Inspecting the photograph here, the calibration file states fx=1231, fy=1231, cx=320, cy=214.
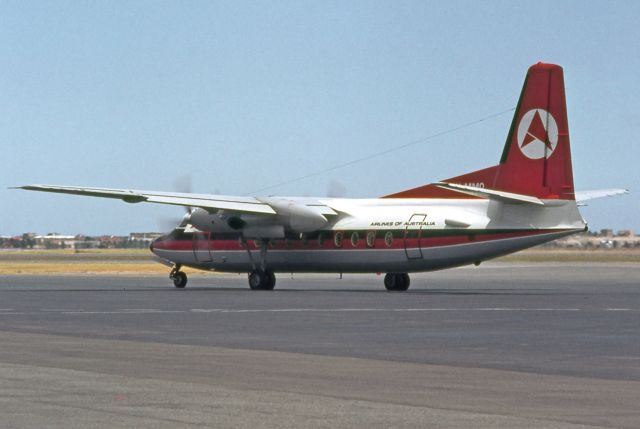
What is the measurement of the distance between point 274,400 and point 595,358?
25.1 feet

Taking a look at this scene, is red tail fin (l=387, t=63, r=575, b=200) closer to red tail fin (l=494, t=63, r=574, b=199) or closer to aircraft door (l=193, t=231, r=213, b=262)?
red tail fin (l=494, t=63, r=574, b=199)

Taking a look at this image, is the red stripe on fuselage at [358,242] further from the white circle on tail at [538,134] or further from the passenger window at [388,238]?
the white circle on tail at [538,134]

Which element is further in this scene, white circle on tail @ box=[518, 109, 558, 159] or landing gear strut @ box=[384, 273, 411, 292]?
landing gear strut @ box=[384, 273, 411, 292]

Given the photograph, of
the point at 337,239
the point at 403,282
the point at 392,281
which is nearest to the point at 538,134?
the point at 403,282

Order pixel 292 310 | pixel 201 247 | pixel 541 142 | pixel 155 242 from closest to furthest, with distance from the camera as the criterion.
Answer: pixel 292 310 → pixel 541 142 → pixel 201 247 → pixel 155 242

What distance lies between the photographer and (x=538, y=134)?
4528 centimetres

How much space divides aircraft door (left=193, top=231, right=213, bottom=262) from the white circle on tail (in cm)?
1668

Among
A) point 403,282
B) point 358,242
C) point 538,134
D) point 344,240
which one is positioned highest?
point 538,134

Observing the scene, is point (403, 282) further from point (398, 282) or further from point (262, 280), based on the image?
point (262, 280)

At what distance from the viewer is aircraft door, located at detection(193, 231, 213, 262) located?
2203 inches

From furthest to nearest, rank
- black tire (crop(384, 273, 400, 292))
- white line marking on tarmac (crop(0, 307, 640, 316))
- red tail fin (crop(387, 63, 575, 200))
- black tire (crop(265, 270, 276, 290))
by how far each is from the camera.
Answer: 1. black tire (crop(265, 270, 276, 290))
2. black tire (crop(384, 273, 400, 292))
3. red tail fin (crop(387, 63, 575, 200))
4. white line marking on tarmac (crop(0, 307, 640, 316))

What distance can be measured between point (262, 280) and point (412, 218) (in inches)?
318

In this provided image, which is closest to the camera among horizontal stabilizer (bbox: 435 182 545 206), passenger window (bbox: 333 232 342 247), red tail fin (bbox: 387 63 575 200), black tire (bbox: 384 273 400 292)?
horizontal stabilizer (bbox: 435 182 545 206)

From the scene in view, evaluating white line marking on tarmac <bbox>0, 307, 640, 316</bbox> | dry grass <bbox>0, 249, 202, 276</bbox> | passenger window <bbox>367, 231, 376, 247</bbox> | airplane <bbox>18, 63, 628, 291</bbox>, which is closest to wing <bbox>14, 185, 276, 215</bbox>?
airplane <bbox>18, 63, 628, 291</bbox>
